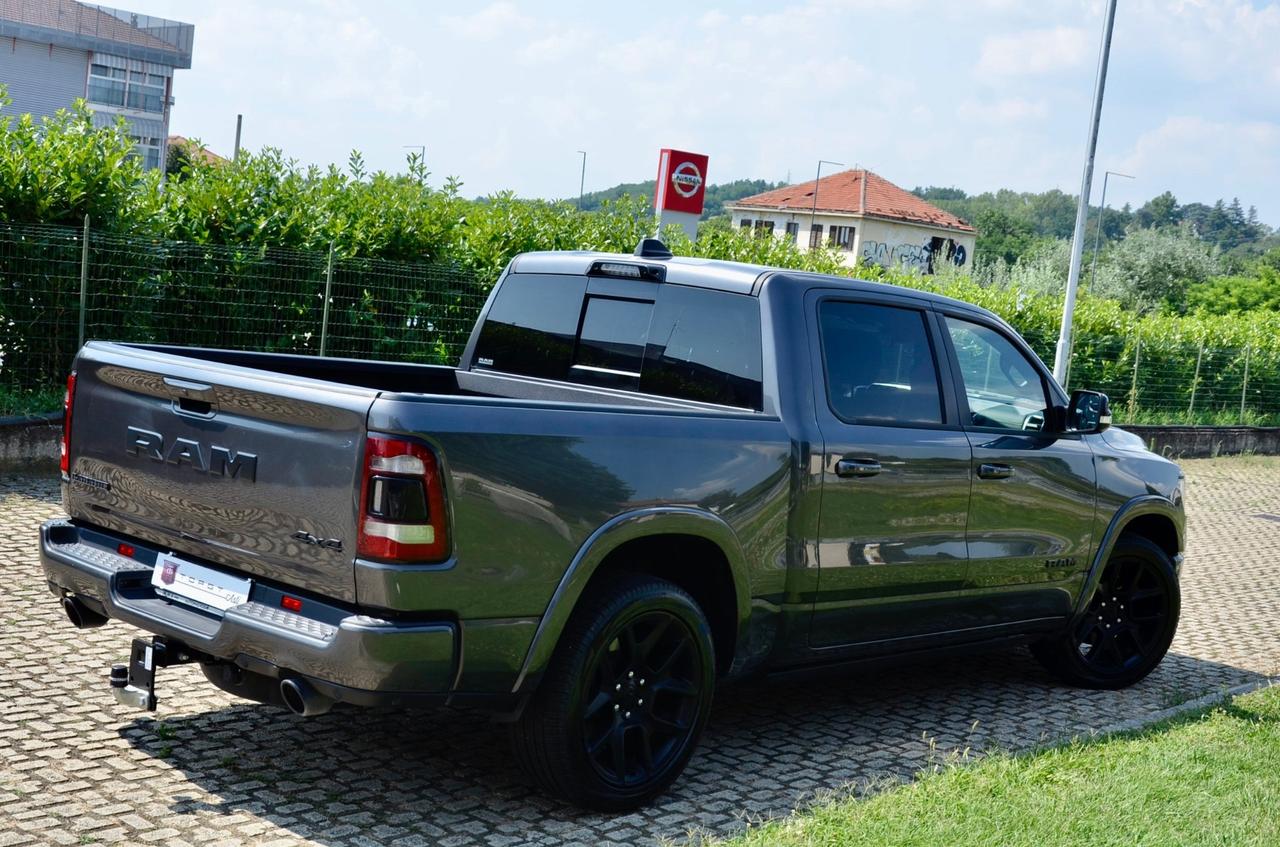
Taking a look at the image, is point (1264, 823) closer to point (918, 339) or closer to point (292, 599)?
point (918, 339)

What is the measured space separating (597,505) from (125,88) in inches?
2673

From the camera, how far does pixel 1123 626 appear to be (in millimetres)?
7250

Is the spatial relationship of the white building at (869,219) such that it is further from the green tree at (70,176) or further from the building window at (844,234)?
the green tree at (70,176)

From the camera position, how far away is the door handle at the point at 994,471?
236 inches

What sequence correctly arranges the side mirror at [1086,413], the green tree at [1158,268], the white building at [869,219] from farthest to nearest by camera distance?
the white building at [869,219] → the green tree at [1158,268] → the side mirror at [1086,413]

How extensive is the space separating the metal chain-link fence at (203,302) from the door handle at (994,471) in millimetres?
7485

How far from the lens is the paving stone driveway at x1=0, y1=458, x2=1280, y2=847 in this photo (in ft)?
14.3

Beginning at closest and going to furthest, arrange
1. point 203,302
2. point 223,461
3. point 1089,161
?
point 223,461, point 203,302, point 1089,161

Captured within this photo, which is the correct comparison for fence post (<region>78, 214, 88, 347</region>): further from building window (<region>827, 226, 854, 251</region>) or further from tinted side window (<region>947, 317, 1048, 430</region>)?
building window (<region>827, 226, 854, 251</region>)

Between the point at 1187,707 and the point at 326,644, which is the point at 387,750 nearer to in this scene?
the point at 326,644

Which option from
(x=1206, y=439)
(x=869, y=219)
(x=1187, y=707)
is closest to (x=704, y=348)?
(x=1187, y=707)

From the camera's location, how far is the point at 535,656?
14.0 ft

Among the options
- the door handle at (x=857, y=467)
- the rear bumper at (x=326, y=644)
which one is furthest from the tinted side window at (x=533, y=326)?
the rear bumper at (x=326, y=644)

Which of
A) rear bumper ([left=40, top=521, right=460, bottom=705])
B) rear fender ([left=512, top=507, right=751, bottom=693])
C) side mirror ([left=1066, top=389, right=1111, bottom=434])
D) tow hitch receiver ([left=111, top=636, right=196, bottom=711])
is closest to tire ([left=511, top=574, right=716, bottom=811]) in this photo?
rear fender ([left=512, top=507, right=751, bottom=693])
